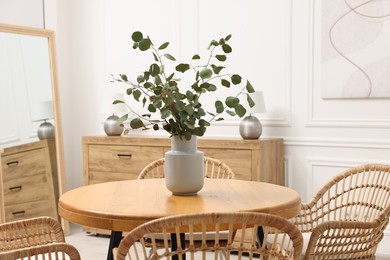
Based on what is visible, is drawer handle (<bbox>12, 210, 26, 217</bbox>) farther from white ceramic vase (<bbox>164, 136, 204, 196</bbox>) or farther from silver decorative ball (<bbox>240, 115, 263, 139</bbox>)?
Result: white ceramic vase (<bbox>164, 136, 204, 196</bbox>)

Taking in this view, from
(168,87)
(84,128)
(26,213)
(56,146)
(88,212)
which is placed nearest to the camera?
(88,212)

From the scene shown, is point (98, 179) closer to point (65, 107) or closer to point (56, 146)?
point (56, 146)

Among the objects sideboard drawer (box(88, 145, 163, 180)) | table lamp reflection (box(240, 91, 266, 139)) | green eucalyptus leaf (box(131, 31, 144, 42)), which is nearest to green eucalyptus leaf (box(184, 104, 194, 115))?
green eucalyptus leaf (box(131, 31, 144, 42))

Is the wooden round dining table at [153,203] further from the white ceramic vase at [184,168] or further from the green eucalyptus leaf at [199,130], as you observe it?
the green eucalyptus leaf at [199,130]

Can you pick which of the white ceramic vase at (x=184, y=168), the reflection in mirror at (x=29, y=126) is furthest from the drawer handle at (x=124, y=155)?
the white ceramic vase at (x=184, y=168)

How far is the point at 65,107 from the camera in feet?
19.9

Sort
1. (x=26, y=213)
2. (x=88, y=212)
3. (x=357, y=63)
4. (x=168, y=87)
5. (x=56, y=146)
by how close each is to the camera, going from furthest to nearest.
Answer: (x=56, y=146) < (x=26, y=213) < (x=357, y=63) < (x=168, y=87) < (x=88, y=212)

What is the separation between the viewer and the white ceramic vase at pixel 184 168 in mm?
2758

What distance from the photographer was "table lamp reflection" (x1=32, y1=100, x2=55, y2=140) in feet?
17.5

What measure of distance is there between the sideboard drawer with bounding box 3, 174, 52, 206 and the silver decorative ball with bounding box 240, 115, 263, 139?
178 cm

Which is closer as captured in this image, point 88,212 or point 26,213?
point 88,212

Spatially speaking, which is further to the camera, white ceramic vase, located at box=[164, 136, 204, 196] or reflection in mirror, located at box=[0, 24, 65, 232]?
reflection in mirror, located at box=[0, 24, 65, 232]

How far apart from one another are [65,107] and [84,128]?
27cm

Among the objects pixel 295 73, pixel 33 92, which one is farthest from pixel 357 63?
pixel 33 92
